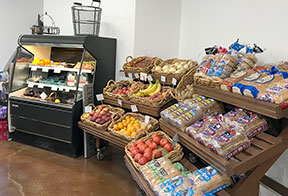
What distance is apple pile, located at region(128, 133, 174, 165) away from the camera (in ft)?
8.05

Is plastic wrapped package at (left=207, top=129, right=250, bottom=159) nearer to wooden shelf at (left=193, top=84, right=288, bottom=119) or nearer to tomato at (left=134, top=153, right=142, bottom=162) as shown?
wooden shelf at (left=193, top=84, right=288, bottom=119)

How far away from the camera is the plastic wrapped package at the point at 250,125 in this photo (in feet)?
6.40

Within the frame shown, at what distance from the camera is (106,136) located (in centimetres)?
338

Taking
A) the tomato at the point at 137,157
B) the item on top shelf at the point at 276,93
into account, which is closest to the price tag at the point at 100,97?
the tomato at the point at 137,157

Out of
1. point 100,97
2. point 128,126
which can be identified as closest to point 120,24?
point 100,97

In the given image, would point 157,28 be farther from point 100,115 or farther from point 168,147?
point 168,147

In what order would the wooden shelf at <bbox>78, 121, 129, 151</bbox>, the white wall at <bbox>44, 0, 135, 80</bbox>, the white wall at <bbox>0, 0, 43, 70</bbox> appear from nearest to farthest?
1. the wooden shelf at <bbox>78, 121, 129, 151</bbox>
2. the white wall at <bbox>44, 0, 135, 80</bbox>
3. the white wall at <bbox>0, 0, 43, 70</bbox>

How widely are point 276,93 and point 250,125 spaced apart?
13.1 inches

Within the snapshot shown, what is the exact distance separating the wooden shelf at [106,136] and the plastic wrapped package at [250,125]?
58.1 inches

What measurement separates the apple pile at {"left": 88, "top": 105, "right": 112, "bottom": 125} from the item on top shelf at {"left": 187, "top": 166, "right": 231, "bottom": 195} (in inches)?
71.8

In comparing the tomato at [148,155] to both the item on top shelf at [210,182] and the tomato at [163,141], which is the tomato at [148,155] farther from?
the item on top shelf at [210,182]

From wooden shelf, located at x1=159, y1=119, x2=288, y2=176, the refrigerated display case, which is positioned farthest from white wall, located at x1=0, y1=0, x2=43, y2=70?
wooden shelf, located at x1=159, y1=119, x2=288, y2=176

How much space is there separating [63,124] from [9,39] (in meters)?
3.53

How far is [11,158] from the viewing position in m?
3.82
